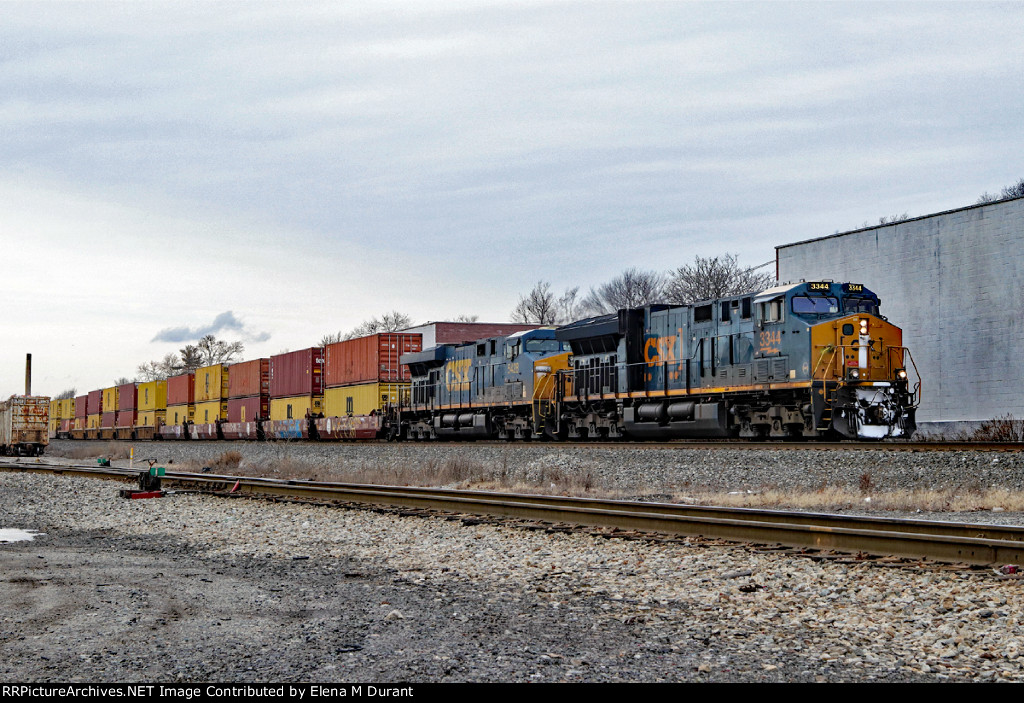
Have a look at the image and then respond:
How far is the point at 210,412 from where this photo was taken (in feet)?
163

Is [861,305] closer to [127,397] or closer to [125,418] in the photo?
[125,418]

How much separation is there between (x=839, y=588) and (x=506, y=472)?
12.8m

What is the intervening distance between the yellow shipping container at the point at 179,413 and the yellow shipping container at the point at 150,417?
85 centimetres

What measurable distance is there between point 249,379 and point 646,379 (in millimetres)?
27814

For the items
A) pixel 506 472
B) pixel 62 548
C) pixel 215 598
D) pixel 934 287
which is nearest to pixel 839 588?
pixel 215 598

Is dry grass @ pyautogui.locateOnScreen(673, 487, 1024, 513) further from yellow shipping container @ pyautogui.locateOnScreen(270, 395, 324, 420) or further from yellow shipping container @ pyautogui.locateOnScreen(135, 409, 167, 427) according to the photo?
yellow shipping container @ pyautogui.locateOnScreen(135, 409, 167, 427)

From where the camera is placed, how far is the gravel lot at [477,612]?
5000 millimetres

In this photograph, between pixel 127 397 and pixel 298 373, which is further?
pixel 127 397

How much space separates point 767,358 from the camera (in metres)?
20.5

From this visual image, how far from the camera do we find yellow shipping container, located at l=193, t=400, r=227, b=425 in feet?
161

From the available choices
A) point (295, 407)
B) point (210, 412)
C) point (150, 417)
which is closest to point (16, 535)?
point (295, 407)

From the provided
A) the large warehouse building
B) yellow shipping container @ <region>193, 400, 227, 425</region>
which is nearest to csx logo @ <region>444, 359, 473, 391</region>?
the large warehouse building

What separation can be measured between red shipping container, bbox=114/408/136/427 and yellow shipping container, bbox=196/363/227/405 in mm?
10187
